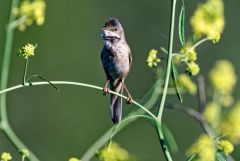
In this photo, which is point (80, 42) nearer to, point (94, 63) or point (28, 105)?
point (94, 63)

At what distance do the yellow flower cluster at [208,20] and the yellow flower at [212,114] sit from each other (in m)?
0.31

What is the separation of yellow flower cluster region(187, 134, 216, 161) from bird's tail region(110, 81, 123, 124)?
109 centimetres

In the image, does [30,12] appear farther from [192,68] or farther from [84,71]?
[84,71]

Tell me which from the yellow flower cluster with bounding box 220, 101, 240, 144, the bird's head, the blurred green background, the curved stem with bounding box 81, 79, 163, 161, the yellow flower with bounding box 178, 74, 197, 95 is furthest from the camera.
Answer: the blurred green background

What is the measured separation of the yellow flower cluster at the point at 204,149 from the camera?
341 cm

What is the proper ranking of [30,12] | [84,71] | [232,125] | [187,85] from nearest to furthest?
[232,125]
[187,85]
[30,12]
[84,71]

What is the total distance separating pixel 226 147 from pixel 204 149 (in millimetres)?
139

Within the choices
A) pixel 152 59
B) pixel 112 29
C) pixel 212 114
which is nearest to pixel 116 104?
pixel 112 29

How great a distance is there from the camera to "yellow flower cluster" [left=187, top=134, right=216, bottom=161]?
3.41 m

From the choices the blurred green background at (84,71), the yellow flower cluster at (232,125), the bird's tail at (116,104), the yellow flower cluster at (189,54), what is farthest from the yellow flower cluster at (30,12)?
the blurred green background at (84,71)

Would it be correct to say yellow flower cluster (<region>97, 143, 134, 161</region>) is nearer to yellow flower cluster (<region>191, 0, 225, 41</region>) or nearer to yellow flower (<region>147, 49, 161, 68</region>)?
yellow flower (<region>147, 49, 161, 68</region>)

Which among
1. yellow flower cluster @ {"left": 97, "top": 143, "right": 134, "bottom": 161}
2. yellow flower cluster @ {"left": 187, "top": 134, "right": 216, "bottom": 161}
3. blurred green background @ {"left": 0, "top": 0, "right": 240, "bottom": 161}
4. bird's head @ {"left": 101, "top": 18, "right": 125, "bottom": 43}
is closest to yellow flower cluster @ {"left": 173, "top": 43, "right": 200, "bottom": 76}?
yellow flower cluster @ {"left": 187, "top": 134, "right": 216, "bottom": 161}

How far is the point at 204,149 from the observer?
3457 mm

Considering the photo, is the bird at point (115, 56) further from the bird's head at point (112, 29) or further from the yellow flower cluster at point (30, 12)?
the yellow flower cluster at point (30, 12)
